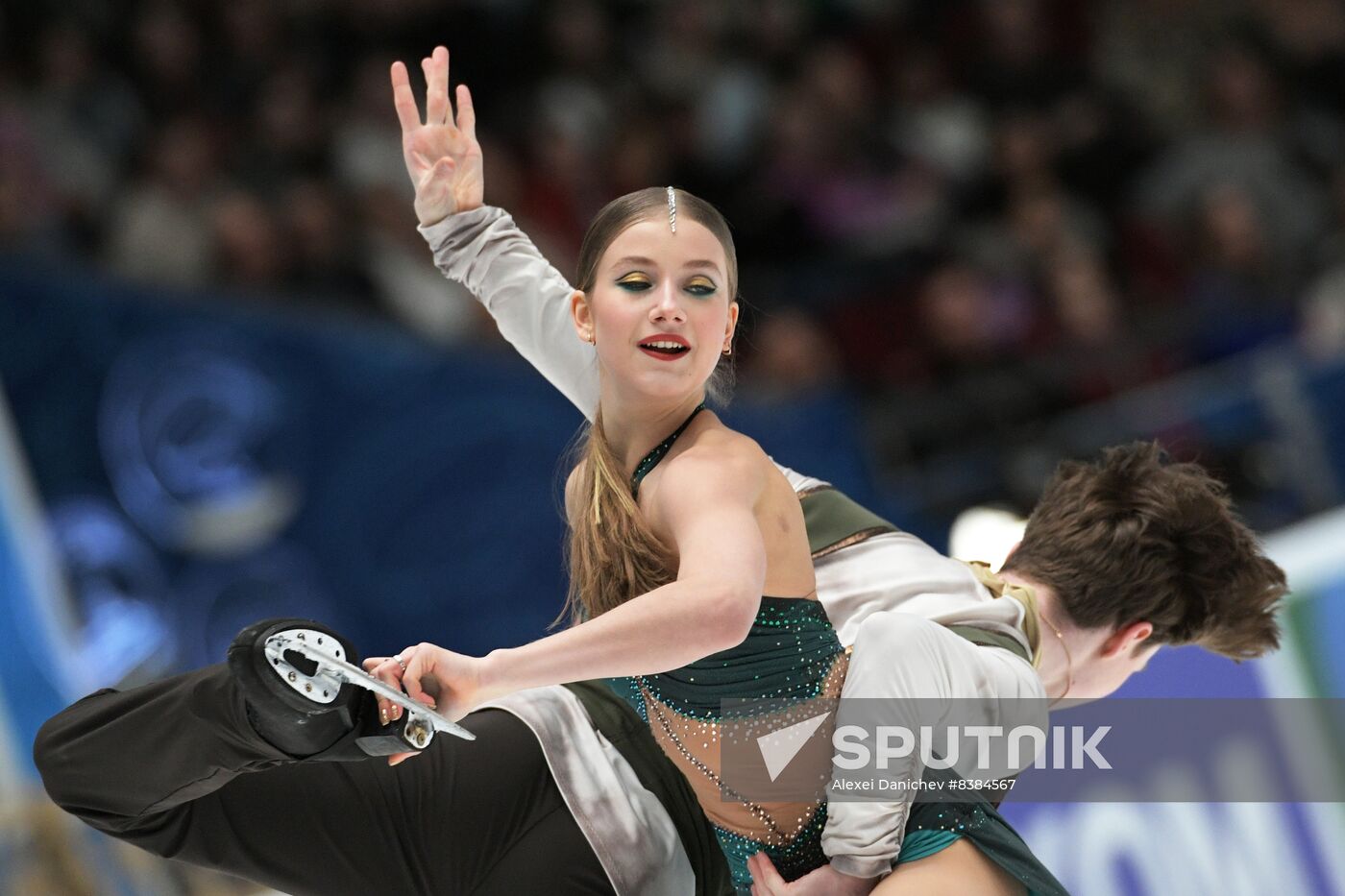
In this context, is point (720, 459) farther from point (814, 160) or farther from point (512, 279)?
point (814, 160)

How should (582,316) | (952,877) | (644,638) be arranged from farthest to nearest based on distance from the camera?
(582,316)
(952,877)
(644,638)

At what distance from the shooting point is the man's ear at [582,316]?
85.9 inches

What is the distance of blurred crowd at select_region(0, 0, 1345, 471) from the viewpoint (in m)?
5.27

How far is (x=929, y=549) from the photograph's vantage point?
103 inches

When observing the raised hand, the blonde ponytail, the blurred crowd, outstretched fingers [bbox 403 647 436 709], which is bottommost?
outstretched fingers [bbox 403 647 436 709]

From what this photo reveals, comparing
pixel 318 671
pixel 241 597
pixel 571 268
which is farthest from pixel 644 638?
pixel 571 268

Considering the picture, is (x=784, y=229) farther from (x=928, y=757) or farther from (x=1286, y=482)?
(x=928, y=757)

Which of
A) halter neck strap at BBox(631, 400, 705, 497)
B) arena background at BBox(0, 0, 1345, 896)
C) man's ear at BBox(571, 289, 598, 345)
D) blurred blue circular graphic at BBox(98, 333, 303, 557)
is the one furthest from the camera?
blurred blue circular graphic at BBox(98, 333, 303, 557)

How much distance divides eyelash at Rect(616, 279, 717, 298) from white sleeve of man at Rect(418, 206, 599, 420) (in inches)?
21.5

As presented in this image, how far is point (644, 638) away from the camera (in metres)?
1.74

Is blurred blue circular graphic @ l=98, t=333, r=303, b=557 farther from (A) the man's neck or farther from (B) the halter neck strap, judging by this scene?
(B) the halter neck strap

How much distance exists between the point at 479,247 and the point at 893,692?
3.45 feet

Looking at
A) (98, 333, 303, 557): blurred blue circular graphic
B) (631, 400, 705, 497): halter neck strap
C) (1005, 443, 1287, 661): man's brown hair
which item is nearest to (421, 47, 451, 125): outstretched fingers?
(631, 400, 705, 497): halter neck strap

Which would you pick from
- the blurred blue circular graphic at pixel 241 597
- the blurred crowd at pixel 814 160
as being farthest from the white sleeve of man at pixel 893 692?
the blurred crowd at pixel 814 160
